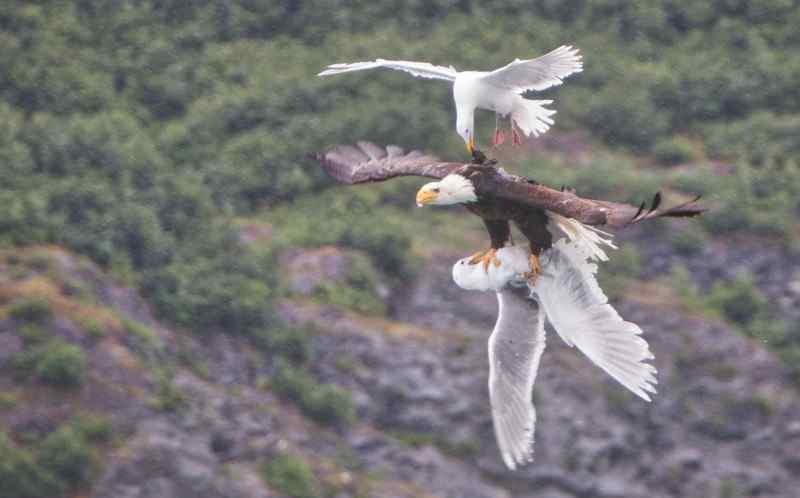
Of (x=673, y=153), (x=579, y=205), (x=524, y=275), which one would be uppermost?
(x=579, y=205)

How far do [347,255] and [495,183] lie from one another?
1708cm

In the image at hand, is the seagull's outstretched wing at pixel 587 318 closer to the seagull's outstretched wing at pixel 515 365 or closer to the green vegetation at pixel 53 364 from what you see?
the seagull's outstretched wing at pixel 515 365

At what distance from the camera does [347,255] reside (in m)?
31.8

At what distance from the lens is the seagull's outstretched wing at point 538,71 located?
15.7 metres

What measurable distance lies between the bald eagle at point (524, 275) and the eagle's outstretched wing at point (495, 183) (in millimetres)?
10

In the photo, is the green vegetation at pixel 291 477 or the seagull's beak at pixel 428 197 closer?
the seagull's beak at pixel 428 197

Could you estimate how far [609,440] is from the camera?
29.3 metres

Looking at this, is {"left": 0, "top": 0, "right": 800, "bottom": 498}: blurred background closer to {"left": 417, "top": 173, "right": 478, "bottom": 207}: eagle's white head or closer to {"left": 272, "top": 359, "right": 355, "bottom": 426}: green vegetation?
{"left": 272, "top": 359, "right": 355, "bottom": 426}: green vegetation

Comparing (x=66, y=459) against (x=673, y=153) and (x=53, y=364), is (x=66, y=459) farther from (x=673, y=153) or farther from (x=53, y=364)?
(x=673, y=153)

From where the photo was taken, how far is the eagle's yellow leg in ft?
51.1

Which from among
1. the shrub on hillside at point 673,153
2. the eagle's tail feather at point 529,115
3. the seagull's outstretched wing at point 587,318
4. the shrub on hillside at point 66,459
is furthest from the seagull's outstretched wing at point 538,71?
the shrub on hillside at point 673,153

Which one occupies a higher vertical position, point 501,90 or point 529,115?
point 501,90

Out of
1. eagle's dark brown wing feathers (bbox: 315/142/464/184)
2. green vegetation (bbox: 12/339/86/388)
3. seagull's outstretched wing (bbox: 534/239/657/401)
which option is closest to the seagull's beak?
eagle's dark brown wing feathers (bbox: 315/142/464/184)

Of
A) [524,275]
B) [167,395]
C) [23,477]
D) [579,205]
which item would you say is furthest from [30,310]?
[579,205]
